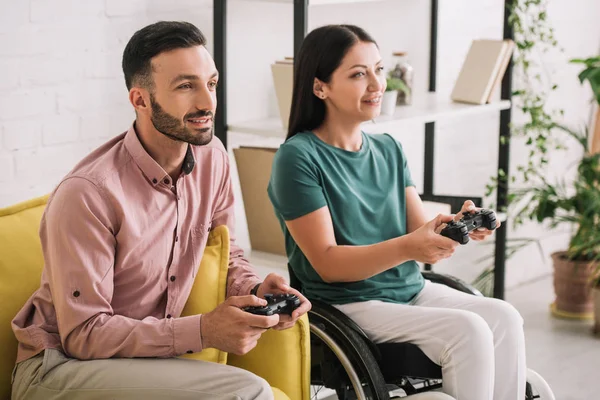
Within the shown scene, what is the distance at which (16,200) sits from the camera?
247 cm

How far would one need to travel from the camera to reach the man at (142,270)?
179 centimetres

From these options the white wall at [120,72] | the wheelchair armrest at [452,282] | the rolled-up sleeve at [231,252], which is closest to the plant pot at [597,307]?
the white wall at [120,72]

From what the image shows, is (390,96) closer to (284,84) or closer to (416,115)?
(416,115)

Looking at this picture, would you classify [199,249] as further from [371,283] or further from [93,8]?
[93,8]

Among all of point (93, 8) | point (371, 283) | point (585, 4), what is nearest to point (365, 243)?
point (371, 283)

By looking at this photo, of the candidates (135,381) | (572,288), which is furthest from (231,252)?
(572,288)

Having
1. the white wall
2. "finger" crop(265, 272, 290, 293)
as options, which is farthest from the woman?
the white wall

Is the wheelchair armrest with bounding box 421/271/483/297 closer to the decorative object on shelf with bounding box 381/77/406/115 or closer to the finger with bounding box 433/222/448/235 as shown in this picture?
the finger with bounding box 433/222/448/235

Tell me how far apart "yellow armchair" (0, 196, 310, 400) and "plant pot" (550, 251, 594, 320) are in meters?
2.17

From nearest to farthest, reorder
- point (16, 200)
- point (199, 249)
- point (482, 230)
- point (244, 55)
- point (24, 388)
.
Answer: point (24, 388), point (199, 249), point (482, 230), point (16, 200), point (244, 55)

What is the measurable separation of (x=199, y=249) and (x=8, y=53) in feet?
2.56

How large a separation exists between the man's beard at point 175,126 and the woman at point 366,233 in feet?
1.28

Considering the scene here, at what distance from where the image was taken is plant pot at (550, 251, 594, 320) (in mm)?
3932

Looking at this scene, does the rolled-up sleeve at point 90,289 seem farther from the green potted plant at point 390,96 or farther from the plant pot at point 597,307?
the plant pot at point 597,307
